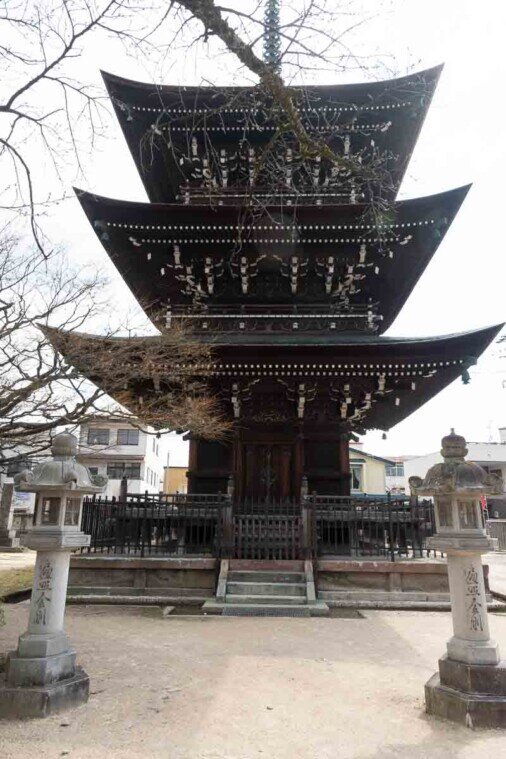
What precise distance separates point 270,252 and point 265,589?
8080mm

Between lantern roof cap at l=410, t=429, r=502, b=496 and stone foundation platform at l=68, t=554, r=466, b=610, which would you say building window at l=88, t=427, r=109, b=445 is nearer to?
stone foundation platform at l=68, t=554, r=466, b=610

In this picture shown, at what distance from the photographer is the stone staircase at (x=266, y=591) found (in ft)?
28.0

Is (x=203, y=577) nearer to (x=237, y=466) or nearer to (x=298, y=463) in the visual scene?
(x=237, y=466)

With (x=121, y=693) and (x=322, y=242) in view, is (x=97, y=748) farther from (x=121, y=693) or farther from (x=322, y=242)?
(x=322, y=242)

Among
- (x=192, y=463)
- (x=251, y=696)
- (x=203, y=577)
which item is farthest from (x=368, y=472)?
(x=251, y=696)

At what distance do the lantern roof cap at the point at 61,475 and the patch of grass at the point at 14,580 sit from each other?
6.10 meters

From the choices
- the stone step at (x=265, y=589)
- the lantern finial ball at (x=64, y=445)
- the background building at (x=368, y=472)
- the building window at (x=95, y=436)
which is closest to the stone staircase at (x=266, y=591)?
the stone step at (x=265, y=589)

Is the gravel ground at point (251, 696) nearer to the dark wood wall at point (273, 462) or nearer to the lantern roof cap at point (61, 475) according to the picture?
the lantern roof cap at point (61, 475)

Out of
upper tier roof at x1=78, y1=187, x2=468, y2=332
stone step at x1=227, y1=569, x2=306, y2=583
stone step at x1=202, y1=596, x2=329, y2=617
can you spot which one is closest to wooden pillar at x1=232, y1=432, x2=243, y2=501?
stone step at x1=227, y1=569, x2=306, y2=583

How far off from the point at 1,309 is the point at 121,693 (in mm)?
4761

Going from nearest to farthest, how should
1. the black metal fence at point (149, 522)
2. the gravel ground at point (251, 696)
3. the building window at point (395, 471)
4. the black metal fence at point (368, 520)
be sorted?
1. the gravel ground at point (251, 696)
2. the black metal fence at point (368, 520)
3. the black metal fence at point (149, 522)
4. the building window at point (395, 471)

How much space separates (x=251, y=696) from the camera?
4730 millimetres

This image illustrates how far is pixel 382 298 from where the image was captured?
1472 cm

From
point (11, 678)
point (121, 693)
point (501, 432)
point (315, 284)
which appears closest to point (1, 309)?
point (11, 678)
